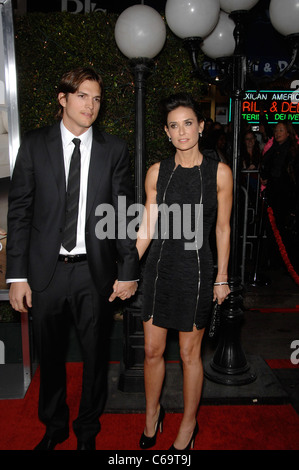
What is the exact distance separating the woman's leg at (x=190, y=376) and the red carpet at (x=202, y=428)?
22 cm

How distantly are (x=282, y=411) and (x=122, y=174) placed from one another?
83.6 inches

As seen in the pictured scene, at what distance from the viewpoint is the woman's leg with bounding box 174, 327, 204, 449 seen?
7.90 ft

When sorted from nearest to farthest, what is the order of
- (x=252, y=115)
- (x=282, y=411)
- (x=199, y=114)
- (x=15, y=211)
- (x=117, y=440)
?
(x=15, y=211) → (x=199, y=114) → (x=117, y=440) → (x=282, y=411) → (x=252, y=115)

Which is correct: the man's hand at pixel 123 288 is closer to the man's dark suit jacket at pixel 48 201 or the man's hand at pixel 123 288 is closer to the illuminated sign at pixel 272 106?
the man's dark suit jacket at pixel 48 201

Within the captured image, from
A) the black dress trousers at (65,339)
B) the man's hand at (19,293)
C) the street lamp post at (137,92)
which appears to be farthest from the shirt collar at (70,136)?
the street lamp post at (137,92)

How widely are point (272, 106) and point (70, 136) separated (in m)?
7.83

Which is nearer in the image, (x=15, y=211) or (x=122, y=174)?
(x=15, y=211)

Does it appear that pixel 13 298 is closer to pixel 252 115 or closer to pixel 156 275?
pixel 156 275

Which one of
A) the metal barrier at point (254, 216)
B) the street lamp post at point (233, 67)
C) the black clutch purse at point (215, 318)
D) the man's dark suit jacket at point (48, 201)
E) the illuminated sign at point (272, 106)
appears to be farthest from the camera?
the illuminated sign at point (272, 106)

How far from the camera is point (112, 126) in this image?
4211 mm

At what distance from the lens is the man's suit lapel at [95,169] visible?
2.31 m

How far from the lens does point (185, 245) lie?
7.70 ft

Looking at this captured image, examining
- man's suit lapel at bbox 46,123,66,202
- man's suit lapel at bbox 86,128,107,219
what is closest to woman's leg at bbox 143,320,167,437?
man's suit lapel at bbox 86,128,107,219

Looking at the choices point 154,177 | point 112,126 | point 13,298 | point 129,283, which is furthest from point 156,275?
point 112,126
